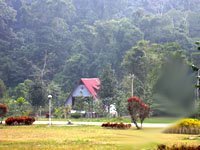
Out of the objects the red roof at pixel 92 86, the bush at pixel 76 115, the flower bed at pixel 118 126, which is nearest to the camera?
the flower bed at pixel 118 126

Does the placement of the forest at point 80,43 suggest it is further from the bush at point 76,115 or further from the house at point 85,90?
the bush at point 76,115

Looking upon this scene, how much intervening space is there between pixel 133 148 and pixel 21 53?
50791 mm

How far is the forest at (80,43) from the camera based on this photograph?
38.2 meters

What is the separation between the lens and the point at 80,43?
5500 cm

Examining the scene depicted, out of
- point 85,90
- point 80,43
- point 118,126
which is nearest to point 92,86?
point 85,90

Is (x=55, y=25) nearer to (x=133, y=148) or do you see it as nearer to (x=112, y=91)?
(x=112, y=91)

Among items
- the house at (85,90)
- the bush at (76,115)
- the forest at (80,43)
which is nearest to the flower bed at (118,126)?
the forest at (80,43)

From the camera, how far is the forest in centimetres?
3822

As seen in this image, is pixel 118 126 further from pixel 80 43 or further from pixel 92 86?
pixel 80 43

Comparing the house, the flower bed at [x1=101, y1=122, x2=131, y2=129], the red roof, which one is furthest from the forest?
the flower bed at [x1=101, y1=122, x2=131, y2=129]

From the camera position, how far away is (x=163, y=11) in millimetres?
66500

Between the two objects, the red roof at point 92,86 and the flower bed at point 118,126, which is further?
the red roof at point 92,86

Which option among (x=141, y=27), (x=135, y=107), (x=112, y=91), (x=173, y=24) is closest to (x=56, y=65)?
(x=141, y=27)

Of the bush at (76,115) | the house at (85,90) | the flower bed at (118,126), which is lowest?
the flower bed at (118,126)
